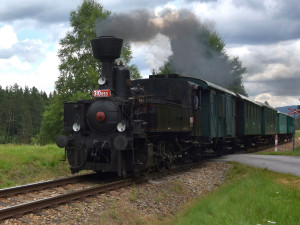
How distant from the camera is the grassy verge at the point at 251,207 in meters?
6.12

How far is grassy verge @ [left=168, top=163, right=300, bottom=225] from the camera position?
20.1ft

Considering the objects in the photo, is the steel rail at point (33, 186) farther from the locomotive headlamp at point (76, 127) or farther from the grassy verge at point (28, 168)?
the locomotive headlamp at point (76, 127)

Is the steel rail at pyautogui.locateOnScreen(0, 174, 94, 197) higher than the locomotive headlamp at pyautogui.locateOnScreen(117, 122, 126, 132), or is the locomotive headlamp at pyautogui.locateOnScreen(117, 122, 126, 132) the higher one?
the locomotive headlamp at pyautogui.locateOnScreen(117, 122, 126, 132)

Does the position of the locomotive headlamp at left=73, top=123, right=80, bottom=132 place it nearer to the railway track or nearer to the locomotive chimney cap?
the railway track

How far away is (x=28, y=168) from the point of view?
12.0 meters

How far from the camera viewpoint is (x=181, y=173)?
1193cm

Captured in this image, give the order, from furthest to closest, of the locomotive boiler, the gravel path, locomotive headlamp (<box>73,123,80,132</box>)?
1. locomotive headlamp (<box>73,123,80,132</box>)
2. the locomotive boiler
3. the gravel path

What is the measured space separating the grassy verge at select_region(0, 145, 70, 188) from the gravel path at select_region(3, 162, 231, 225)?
10.5 ft

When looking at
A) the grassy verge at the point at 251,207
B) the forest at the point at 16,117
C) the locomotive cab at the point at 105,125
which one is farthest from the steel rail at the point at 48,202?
the forest at the point at 16,117

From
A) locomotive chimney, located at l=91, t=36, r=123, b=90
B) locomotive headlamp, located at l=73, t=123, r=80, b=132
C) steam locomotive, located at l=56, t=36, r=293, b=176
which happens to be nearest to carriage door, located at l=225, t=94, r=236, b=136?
steam locomotive, located at l=56, t=36, r=293, b=176

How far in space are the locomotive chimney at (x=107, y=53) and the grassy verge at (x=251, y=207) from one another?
404cm

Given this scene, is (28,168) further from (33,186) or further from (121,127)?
(121,127)

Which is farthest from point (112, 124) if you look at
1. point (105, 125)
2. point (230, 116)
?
point (230, 116)

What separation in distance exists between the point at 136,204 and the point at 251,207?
97.8 inches
